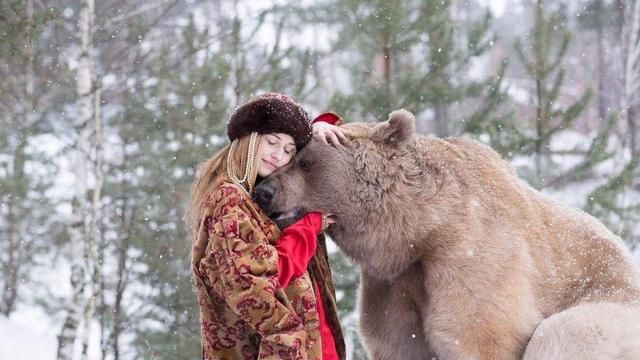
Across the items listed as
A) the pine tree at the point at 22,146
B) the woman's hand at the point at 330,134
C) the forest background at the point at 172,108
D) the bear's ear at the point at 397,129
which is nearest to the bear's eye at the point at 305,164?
the woman's hand at the point at 330,134

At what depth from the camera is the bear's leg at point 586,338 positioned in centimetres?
303

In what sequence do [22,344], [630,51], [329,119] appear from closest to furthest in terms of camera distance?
[329,119] < [22,344] < [630,51]

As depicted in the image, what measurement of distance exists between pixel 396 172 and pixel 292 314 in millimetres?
910

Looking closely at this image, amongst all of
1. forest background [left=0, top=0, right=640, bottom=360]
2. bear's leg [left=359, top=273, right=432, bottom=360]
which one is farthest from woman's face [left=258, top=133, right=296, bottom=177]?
forest background [left=0, top=0, right=640, bottom=360]

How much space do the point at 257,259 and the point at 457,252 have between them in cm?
91

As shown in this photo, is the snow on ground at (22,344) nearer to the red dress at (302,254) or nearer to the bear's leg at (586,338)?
the red dress at (302,254)

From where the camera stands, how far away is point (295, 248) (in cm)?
302

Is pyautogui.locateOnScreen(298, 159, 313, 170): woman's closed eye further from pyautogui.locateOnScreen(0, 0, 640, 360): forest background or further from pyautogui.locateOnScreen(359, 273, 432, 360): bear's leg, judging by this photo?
pyautogui.locateOnScreen(0, 0, 640, 360): forest background

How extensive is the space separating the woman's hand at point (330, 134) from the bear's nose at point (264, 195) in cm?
40

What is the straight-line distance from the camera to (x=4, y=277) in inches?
443

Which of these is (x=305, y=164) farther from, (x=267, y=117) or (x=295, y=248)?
(x=295, y=248)

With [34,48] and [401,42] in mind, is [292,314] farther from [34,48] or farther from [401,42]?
[34,48]

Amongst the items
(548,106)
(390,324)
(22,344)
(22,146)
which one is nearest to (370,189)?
(390,324)

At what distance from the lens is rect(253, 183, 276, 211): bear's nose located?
10.2 ft
